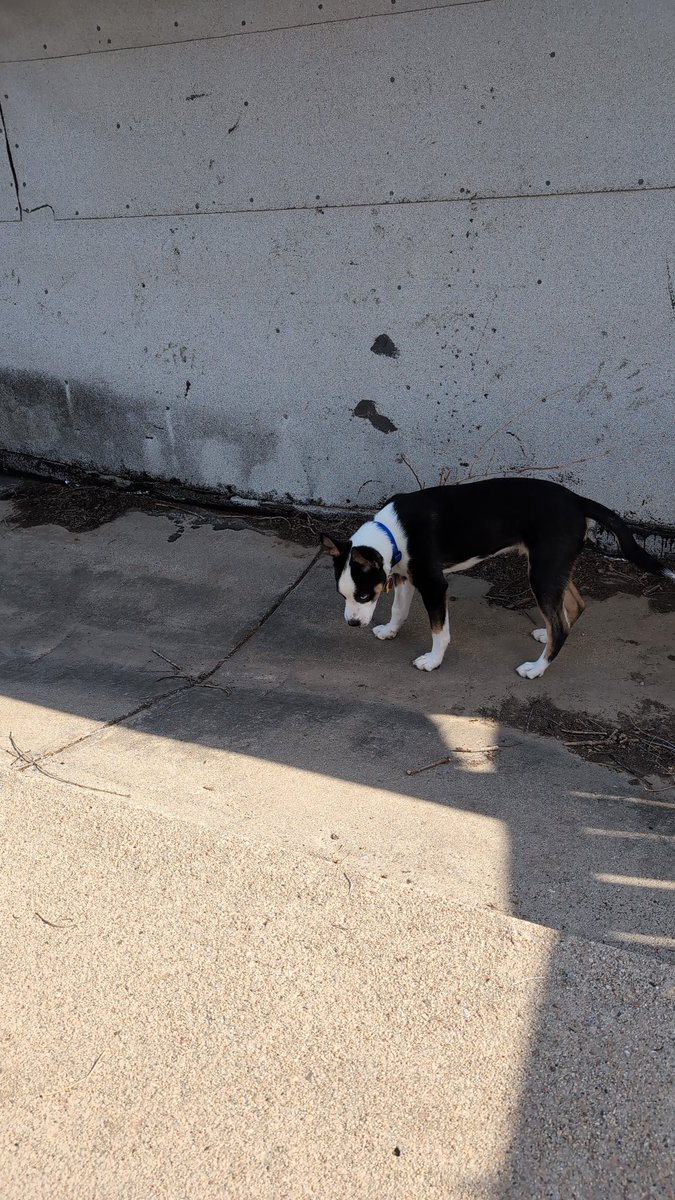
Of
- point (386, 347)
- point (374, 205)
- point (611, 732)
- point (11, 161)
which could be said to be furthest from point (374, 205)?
point (611, 732)

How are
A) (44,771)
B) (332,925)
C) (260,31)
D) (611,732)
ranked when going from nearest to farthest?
(332,925) < (44,771) < (611,732) < (260,31)

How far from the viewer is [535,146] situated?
4.64m

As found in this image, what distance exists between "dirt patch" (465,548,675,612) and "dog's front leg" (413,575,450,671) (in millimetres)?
751

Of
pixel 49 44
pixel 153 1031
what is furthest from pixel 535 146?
pixel 153 1031

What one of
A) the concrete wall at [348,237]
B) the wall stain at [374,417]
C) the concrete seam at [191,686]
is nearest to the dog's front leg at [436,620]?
the concrete seam at [191,686]

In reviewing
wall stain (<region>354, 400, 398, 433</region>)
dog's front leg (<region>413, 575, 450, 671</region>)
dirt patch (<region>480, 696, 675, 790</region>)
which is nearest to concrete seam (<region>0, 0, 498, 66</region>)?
wall stain (<region>354, 400, 398, 433</region>)

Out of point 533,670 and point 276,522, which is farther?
point 276,522

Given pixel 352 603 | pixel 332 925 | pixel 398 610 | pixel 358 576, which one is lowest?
pixel 398 610

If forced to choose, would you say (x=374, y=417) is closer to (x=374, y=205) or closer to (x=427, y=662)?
(x=374, y=205)

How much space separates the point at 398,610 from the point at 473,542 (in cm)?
64

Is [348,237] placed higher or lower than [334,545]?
higher

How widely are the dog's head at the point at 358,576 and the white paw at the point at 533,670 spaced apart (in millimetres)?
764

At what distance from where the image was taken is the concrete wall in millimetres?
4594

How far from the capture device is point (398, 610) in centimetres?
470
